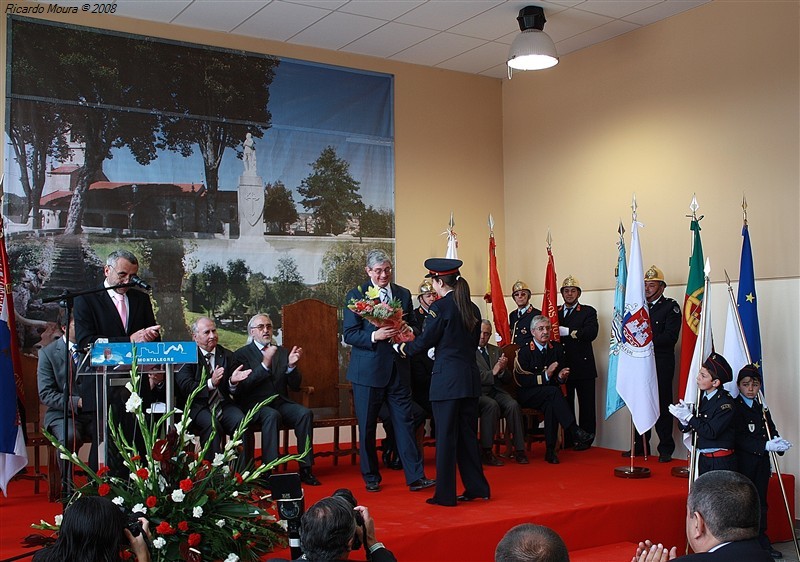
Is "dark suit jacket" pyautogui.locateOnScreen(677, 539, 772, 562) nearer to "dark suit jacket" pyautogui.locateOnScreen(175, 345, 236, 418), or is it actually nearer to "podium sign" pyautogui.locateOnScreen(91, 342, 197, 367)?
"podium sign" pyautogui.locateOnScreen(91, 342, 197, 367)

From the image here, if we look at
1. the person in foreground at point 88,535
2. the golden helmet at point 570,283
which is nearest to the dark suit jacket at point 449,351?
the golden helmet at point 570,283

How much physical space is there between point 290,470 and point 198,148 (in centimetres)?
323

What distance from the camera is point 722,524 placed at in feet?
8.82

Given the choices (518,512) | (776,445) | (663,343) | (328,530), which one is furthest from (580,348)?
(328,530)

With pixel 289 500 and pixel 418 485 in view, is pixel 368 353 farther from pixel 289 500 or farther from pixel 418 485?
pixel 289 500

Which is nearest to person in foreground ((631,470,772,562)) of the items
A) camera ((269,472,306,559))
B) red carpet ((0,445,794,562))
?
camera ((269,472,306,559))

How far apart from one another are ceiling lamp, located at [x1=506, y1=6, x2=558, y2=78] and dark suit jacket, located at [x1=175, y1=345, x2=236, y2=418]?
3.67 meters

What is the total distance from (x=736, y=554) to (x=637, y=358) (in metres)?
4.58

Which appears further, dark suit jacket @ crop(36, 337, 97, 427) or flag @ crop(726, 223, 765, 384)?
flag @ crop(726, 223, 765, 384)

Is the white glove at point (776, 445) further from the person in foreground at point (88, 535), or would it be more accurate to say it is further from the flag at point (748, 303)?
the person in foreground at point (88, 535)

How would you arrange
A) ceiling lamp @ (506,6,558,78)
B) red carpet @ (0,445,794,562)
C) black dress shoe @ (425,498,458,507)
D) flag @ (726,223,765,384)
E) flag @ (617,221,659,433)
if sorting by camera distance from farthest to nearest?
1. ceiling lamp @ (506,6,558,78)
2. flag @ (617,221,659,433)
3. flag @ (726,223,765,384)
4. black dress shoe @ (425,498,458,507)
5. red carpet @ (0,445,794,562)

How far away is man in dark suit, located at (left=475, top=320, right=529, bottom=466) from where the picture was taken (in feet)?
24.1

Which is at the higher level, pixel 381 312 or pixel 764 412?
pixel 381 312

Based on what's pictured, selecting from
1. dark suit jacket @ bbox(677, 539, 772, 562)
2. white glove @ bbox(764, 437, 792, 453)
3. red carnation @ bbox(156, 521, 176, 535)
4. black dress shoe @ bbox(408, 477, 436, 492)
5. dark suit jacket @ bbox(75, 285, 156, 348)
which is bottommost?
black dress shoe @ bbox(408, 477, 436, 492)
